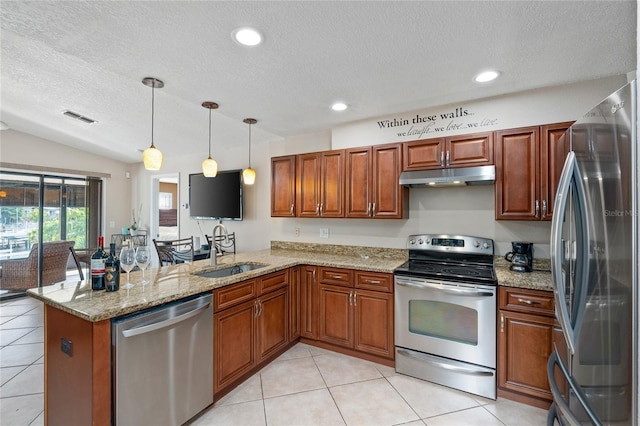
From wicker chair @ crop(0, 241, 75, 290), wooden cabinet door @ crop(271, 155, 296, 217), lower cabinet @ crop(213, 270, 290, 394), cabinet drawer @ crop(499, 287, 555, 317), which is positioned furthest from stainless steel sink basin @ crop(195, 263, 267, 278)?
wicker chair @ crop(0, 241, 75, 290)

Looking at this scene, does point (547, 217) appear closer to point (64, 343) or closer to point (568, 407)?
point (568, 407)

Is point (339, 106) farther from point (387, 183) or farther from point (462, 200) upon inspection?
point (462, 200)

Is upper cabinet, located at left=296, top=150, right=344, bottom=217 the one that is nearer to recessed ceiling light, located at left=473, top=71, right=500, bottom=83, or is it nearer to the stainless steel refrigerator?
recessed ceiling light, located at left=473, top=71, right=500, bottom=83

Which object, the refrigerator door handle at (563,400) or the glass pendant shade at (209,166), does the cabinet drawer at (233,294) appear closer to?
the glass pendant shade at (209,166)

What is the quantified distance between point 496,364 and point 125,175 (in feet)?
23.6

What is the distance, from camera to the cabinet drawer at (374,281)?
2668 millimetres

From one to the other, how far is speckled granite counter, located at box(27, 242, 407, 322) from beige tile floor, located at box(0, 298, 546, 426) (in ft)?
2.92

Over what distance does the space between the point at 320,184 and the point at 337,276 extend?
1.09 m

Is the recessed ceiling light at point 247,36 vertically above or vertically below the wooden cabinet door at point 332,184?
above

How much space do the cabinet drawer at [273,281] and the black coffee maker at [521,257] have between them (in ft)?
6.63

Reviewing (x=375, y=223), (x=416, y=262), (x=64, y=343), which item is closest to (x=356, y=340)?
(x=416, y=262)

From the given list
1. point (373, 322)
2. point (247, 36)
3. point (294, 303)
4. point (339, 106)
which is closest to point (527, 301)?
point (373, 322)

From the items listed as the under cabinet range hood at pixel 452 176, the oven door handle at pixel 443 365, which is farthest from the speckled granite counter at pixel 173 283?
the under cabinet range hood at pixel 452 176

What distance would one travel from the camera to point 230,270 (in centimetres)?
287
